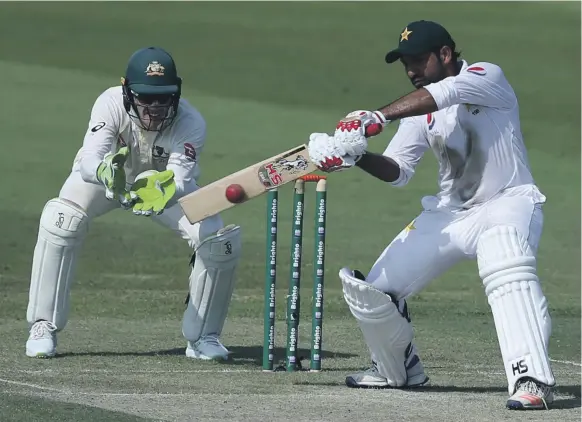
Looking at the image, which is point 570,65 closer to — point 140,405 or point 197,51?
point 197,51

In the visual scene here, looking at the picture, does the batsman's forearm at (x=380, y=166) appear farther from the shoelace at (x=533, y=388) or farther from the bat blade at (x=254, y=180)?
the shoelace at (x=533, y=388)

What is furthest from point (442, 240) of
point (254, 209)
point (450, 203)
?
point (254, 209)

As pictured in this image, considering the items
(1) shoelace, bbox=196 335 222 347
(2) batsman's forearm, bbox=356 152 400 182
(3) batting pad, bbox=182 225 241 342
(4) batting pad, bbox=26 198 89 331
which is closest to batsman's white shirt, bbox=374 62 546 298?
(2) batsman's forearm, bbox=356 152 400 182

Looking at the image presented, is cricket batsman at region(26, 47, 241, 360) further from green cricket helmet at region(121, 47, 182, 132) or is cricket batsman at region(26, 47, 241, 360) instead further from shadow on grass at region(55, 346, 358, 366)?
shadow on grass at region(55, 346, 358, 366)

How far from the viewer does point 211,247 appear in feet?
22.7

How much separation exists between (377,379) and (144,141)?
1.63m

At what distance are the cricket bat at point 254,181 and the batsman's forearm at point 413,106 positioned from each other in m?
0.41

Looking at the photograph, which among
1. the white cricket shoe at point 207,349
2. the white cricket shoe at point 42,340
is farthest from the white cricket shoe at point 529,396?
the white cricket shoe at point 42,340

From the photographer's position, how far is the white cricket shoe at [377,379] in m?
6.27

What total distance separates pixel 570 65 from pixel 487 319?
13.1 metres

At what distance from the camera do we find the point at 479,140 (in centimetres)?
611

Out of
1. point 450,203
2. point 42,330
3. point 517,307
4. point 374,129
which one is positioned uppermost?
point 374,129

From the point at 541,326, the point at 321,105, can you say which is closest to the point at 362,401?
the point at 541,326

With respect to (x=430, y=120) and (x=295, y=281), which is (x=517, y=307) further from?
(x=295, y=281)
